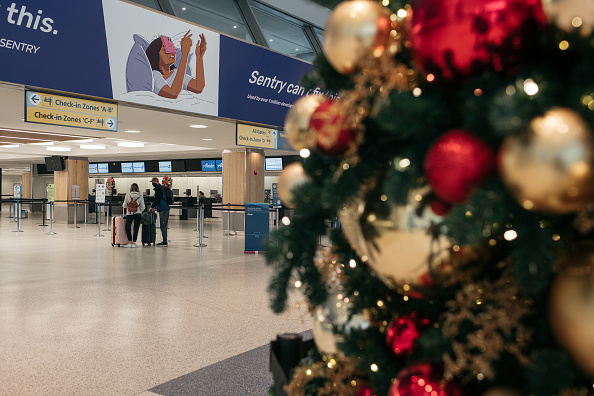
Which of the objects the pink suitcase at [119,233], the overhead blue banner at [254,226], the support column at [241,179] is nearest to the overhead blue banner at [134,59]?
the overhead blue banner at [254,226]

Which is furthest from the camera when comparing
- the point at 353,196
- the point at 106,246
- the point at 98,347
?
the point at 106,246

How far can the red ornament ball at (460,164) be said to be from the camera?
2.38ft

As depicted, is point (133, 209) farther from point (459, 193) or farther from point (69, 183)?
point (459, 193)

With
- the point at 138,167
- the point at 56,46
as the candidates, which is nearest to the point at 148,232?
the point at 56,46

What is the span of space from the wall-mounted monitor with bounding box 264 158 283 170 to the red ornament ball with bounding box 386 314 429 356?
69.1 ft

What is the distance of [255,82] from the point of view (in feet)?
33.7

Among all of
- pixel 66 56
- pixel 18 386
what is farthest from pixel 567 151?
pixel 66 56

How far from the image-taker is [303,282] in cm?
108

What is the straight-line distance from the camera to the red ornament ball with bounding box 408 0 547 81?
756 mm

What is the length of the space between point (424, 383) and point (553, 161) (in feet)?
1.45

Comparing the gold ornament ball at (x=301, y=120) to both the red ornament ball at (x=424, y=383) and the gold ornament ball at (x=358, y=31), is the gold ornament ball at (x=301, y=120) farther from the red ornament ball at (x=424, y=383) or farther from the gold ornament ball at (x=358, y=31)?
the red ornament ball at (x=424, y=383)

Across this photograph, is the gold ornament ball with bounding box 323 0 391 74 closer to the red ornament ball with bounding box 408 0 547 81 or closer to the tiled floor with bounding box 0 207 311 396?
the red ornament ball with bounding box 408 0 547 81

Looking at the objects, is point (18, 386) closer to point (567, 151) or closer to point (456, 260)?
point (456, 260)

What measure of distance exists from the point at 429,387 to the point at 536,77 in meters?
0.53
